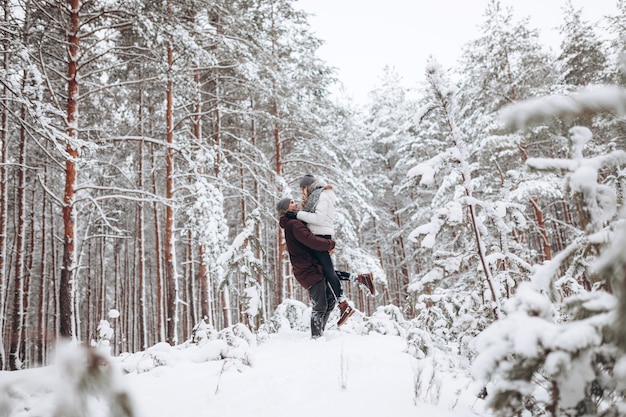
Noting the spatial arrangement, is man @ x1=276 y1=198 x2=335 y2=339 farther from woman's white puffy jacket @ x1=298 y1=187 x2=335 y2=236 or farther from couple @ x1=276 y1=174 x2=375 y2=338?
woman's white puffy jacket @ x1=298 y1=187 x2=335 y2=236

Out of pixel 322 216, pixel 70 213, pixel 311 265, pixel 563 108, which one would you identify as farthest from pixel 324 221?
pixel 70 213

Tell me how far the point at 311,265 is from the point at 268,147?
393 inches

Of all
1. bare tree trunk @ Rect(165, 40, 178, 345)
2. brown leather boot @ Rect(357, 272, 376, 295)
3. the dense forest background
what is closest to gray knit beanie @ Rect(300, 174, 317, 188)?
the dense forest background

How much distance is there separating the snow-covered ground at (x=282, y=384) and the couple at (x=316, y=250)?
2.21 feet

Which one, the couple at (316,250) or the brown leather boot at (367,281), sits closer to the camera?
the couple at (316,250)

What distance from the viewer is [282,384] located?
2.59 metres

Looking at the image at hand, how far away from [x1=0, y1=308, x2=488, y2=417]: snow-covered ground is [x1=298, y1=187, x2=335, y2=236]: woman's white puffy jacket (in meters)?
1.42

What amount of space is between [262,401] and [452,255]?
6.46ft

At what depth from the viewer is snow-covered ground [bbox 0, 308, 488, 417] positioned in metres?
2.09

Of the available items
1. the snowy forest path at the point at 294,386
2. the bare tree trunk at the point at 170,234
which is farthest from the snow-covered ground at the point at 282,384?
the bare tree trunk at the point at 170,234

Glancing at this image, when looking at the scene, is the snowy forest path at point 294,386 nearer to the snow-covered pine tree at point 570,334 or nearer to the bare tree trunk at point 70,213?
the snow-covered pine tree at point 570,334

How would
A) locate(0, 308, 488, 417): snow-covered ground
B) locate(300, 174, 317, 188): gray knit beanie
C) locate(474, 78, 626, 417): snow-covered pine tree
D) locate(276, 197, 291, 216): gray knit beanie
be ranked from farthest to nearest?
locate(300, 174, 317, 188): gray knit beanie
locate(276, 197, 291, 216): gray knit beanie
locate(0, 308, 488, 417): snow-covered ground
locate(474, 78, 626, 417): snow-covered pine tree

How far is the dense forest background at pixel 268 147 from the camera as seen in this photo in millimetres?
2891

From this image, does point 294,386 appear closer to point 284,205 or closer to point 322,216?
point 322,216
